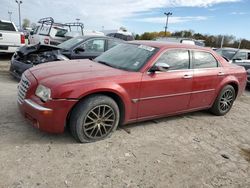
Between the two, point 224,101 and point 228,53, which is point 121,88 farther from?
point 228,53

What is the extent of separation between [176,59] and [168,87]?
61 centimetres

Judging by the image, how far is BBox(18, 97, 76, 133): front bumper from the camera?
3.20 meters

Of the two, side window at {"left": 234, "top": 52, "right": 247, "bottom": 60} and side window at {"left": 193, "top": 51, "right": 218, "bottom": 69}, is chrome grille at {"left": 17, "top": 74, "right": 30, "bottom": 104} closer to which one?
side window at {"left": 193, "top": 51, "right": 218, "bottom": 69}

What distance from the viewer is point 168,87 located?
4.15 m

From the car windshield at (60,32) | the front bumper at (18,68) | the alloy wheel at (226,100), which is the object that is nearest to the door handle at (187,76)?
the alloy wheel at (226,100)

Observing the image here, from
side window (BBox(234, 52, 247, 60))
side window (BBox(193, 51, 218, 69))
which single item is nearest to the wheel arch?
side window (BBox(193, 51, 218, 69))

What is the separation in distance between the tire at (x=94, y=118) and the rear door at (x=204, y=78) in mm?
1785

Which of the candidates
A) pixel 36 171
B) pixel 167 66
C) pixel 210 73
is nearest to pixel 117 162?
pixel 36 171

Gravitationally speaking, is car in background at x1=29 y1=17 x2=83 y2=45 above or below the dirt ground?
above

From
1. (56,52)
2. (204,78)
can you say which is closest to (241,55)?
(204,78)

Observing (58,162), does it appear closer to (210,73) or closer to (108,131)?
(108,131)

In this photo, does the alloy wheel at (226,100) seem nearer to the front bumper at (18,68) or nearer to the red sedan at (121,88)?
the red sedan at (121,88)

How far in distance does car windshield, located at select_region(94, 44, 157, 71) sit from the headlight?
4.27ft

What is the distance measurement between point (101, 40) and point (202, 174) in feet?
18.5
